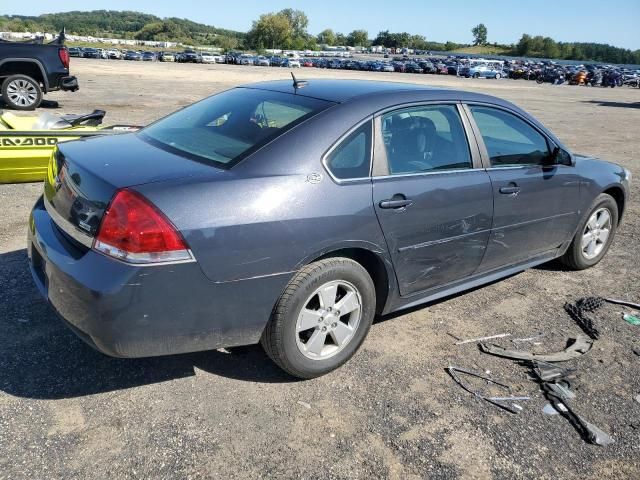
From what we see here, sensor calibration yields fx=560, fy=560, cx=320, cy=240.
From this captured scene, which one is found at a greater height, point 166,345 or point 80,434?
point 166,345

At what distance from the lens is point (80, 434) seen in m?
2.63

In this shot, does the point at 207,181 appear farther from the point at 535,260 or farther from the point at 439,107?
the point at 535,260

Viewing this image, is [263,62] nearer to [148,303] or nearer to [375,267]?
[375,267]

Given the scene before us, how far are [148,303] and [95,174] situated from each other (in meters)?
0.72

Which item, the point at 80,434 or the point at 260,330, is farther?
the point at 260,330

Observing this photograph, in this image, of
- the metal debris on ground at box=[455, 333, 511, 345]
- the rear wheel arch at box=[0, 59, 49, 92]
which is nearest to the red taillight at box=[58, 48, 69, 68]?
the rear wheel arch at box=[0, 59, 49, 92]

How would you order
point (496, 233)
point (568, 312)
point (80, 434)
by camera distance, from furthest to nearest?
point (568, 312), point (496, 233), point (80, 434)

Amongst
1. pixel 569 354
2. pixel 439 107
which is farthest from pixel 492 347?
pixel 439 107

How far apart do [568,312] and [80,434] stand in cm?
345

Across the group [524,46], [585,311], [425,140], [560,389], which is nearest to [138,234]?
[425,140]

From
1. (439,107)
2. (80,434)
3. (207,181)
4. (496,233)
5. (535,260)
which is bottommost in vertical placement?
(80,434)

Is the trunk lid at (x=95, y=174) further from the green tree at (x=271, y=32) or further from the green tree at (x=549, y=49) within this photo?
the green tree at (x=549, y=49)

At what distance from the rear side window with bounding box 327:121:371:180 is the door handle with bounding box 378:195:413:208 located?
19 cm

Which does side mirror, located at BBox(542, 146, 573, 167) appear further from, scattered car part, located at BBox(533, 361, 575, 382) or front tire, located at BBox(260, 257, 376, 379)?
front tire, located at BBox(260, 257, 376, 379)
